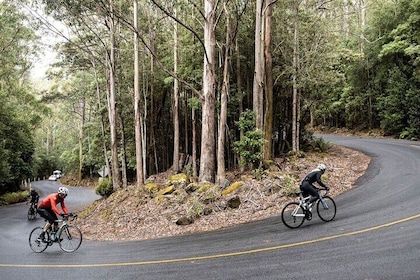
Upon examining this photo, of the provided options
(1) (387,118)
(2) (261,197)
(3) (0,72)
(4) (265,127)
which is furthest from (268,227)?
(3) (0,72)

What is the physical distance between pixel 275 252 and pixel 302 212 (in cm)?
243

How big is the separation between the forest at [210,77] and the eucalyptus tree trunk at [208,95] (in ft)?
0.16

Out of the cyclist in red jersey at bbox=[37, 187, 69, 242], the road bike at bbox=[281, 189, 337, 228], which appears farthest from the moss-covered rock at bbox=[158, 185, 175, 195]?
the road bike at bbox=[281, 189, 337, 228]

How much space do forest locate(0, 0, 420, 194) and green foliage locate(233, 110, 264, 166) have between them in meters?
0.05

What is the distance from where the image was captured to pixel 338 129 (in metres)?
39.6

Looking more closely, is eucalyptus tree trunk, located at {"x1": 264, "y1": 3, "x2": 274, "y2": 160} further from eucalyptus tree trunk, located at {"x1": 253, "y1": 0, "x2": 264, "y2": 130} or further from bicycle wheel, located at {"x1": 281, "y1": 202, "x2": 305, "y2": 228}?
bicycle wheel, located at {"x1": 281, "y1": 202, "x2": 305, "y2": 228}

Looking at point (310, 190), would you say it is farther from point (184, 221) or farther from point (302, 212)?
point (184, 221)

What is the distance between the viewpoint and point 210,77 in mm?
15531

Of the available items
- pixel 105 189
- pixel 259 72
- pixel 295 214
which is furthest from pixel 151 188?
pixel 295 214

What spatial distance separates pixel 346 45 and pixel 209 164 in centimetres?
2611

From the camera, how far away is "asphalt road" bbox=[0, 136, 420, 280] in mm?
6555

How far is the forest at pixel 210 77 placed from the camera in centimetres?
1659

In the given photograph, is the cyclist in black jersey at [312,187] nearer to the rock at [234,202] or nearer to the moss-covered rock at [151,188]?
the rock at [234,202]

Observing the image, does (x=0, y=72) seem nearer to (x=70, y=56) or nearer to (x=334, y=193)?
(x=70, y=56)
